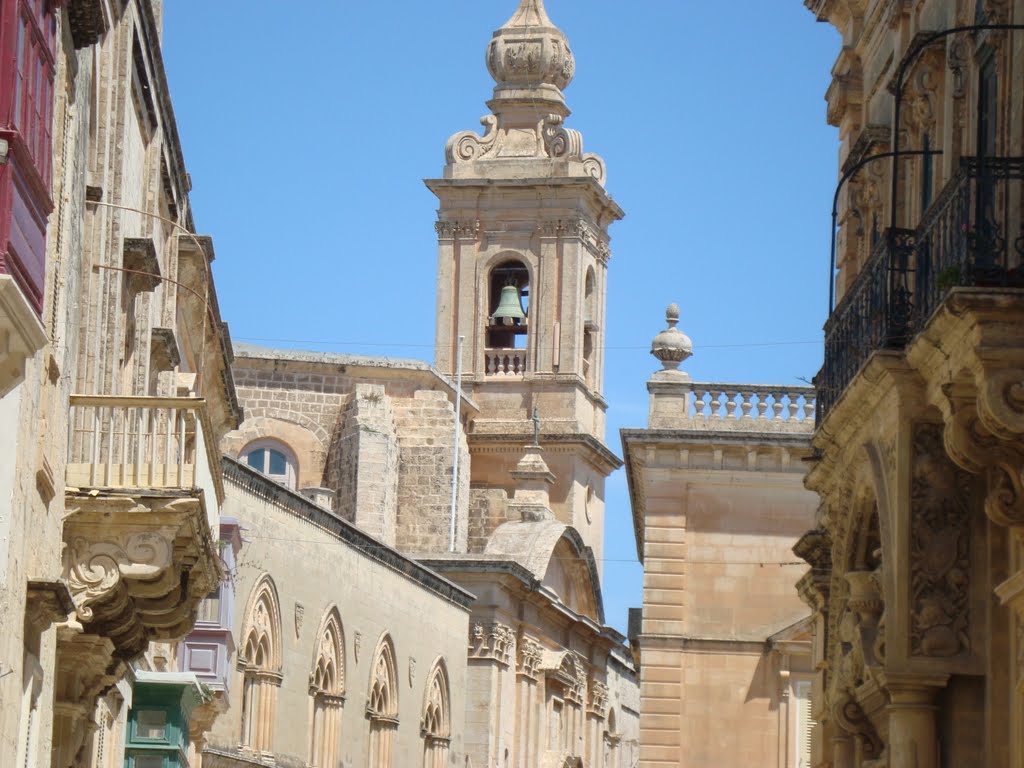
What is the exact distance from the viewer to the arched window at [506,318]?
62.9 m

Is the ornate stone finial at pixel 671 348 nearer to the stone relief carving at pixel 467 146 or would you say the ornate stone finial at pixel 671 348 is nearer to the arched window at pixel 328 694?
the arched window at pixel 328 694

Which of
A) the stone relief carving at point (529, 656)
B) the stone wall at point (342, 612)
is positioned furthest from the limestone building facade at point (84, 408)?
the stone relief carving at point (529, 656)

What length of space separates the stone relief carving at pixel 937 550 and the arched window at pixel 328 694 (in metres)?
21.1

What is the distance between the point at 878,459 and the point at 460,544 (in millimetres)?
42181

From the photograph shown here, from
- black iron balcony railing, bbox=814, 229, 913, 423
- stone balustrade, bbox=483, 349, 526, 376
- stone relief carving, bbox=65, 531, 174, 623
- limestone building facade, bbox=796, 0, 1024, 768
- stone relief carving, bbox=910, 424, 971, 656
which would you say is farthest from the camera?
stone balustrade, bbox=483, 349, 526, 376

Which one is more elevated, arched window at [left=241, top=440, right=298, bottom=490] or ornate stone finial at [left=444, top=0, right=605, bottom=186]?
ornate stone finial at [left=444, top=0, right=605, bottom=186]

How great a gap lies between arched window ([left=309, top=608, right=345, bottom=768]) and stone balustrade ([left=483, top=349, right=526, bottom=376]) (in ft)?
88.1

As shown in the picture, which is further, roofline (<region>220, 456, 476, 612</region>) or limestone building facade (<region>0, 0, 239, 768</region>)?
roofline (<region>220, 456, 476, 612</region>)

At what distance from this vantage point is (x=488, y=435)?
2447 inches

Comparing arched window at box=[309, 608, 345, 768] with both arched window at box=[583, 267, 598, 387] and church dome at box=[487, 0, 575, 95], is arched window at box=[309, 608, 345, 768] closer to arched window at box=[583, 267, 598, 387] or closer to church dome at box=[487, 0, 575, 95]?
arched window at box=[583, 267, 598, 387]

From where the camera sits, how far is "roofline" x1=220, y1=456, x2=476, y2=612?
3170cm

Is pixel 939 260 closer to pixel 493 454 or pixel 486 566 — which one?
pixel 486 566

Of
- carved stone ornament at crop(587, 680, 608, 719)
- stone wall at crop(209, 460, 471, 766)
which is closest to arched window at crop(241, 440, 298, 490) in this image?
carved stone ornament at crop(587, 680, 608, 719)

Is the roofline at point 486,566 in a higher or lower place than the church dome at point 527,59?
lower
